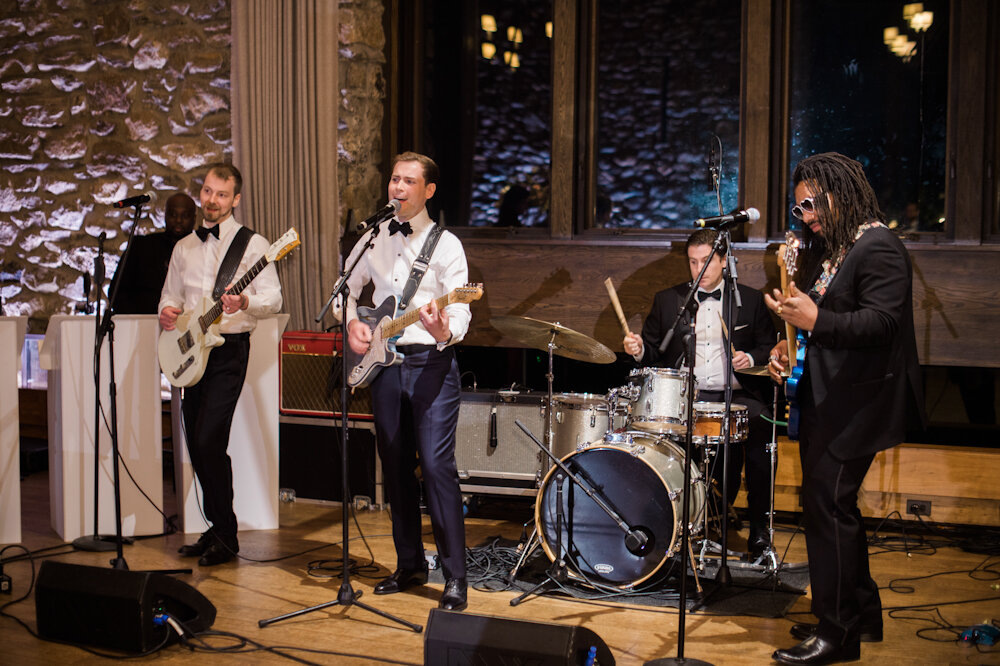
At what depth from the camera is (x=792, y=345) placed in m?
3.63

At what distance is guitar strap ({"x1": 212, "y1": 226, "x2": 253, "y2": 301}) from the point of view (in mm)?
4715

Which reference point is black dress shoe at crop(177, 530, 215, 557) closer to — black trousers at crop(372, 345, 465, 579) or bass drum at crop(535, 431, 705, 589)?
black trousers at crop(372, 345, 465, 579)

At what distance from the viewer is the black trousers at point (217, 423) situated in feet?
15.6

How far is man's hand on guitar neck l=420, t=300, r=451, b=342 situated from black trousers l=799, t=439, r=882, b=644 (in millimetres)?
1413

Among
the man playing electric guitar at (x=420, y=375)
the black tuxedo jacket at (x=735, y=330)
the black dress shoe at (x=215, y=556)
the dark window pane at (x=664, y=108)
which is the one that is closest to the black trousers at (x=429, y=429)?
the man playing electric guitar at (x=420, y=375)

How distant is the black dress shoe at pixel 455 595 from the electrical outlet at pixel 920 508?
2.73m

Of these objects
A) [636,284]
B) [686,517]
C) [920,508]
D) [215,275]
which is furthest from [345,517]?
[920,508]

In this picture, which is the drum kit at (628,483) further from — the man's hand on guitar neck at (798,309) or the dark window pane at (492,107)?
the dark window pane at (492,107)

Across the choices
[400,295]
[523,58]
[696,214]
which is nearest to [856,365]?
[400,295]

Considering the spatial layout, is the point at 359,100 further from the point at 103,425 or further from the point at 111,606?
the point at 111,606

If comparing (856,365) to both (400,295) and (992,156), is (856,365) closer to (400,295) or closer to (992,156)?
(400,295)

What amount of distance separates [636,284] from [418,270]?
207 centimetres

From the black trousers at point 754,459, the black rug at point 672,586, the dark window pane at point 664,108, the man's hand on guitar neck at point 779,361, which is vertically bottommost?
the black rug at point 672,586

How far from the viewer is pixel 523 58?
6398 millimetres
